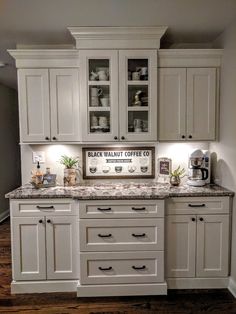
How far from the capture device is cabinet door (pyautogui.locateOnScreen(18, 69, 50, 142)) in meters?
2.59

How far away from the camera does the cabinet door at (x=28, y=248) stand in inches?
93.7

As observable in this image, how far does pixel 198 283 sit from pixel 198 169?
111cm

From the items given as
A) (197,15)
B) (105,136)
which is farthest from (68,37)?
(197,15)

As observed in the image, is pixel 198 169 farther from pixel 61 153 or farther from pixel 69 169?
pixel 61 153

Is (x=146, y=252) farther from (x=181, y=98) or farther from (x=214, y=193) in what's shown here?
(x=181, y=98)

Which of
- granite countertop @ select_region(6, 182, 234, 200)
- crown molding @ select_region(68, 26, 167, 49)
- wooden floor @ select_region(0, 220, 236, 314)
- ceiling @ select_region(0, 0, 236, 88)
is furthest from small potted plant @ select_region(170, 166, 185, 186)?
ceiling @ select_region(0, 0, 236, 88)

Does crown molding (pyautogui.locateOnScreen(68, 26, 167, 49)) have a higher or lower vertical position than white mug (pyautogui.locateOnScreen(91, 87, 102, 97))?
higher

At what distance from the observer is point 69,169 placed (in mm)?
2826

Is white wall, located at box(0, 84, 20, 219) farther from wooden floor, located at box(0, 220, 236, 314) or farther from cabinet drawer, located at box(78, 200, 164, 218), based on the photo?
cabinet drawer, located at box(78, 200, 164, 218)

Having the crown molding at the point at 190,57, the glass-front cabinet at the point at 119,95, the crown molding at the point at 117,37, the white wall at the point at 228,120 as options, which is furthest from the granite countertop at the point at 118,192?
the crown molding at the point at 117,37

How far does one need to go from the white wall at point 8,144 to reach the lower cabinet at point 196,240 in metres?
3.40

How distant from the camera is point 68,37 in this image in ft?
8.70

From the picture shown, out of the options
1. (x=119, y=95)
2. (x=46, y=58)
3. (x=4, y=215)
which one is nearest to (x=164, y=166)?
(x=119, y=95)

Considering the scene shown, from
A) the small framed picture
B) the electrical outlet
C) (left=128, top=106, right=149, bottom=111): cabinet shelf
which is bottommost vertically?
the small framed picture
